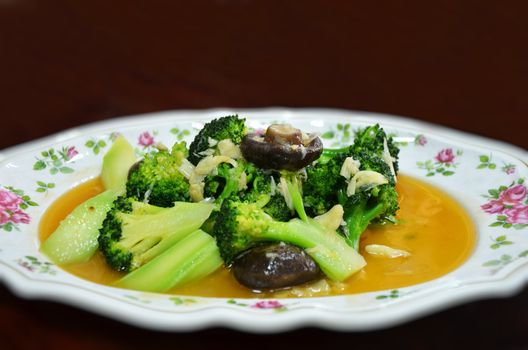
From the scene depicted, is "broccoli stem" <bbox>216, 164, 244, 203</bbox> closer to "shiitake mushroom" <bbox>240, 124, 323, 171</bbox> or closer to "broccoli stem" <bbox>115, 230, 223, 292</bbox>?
"shiitake mushroom" <bbox>240, 124, 323, 171</bbox>

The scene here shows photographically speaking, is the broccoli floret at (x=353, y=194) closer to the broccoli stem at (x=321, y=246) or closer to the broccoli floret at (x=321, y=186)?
the broccoli floret at (x=321, y=186)

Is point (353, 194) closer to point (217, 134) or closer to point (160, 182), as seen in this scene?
point (217, 134)

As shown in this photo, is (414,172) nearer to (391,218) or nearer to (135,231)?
(391,218)

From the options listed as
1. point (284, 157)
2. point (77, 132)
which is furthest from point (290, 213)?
point (77, 132)

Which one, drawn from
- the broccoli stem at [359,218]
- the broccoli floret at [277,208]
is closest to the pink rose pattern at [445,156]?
the broccoli stem at [359,218]

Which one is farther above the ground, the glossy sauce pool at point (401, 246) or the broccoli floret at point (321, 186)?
the broccoli floret at point (321, 186)

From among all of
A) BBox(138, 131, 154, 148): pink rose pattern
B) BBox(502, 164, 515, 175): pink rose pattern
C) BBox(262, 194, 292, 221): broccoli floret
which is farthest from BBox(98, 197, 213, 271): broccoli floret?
BBox(502, 164, 515, 175): pink rose pattern
